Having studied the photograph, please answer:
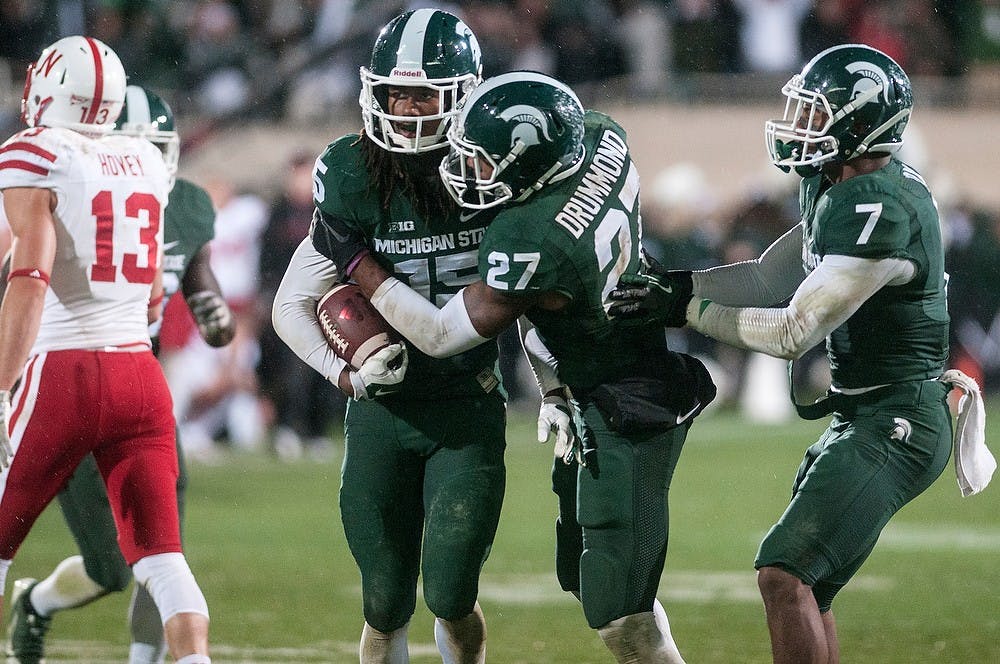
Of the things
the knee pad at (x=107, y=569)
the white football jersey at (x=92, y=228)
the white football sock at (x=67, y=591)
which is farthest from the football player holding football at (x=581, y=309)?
the white football sock at (x=67, y=591)

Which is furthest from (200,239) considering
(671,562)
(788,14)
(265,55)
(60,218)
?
(788,14)

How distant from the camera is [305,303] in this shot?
155 inches

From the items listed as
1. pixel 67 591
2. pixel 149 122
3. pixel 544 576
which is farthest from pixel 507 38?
pixel 67 591

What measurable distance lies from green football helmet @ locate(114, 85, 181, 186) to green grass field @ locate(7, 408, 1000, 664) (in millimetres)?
1616

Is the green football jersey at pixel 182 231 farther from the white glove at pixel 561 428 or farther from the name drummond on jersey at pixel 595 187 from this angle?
the name drummond on jersey at pixel 595 187

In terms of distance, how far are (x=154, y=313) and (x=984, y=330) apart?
9.74 m

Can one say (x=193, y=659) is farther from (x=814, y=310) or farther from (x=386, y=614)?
(x=814, y=310)

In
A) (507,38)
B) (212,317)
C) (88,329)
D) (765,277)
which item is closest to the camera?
(88,329)

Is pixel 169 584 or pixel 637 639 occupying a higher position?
pixel 169 584

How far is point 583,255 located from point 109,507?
1745mm

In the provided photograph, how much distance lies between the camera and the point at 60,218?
154 inches

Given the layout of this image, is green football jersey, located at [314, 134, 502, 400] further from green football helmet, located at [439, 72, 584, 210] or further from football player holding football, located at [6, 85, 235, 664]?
football player holding football, located at [6, 85, 235, 664]

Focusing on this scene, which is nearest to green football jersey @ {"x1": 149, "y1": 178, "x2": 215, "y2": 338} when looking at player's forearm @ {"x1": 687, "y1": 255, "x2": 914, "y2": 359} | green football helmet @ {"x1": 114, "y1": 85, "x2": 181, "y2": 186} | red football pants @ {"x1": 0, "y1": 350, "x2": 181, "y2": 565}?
green football helmet @ {"x1": 114, "y1": 85, "x2": 181, "y2": 186}

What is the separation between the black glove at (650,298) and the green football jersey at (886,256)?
356 millimetres
